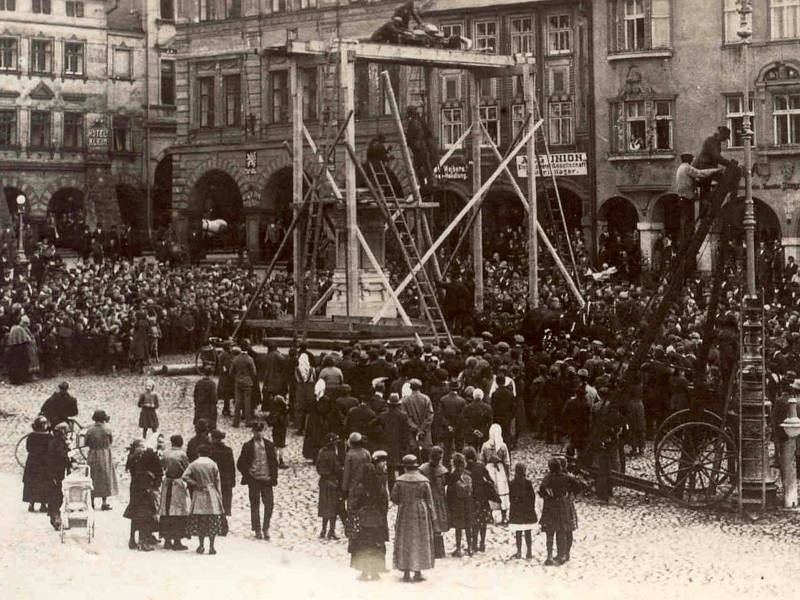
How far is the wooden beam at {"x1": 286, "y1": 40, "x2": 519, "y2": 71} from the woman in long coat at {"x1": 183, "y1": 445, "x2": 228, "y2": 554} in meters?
11.4

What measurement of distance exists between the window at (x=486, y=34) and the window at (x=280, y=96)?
8.26m

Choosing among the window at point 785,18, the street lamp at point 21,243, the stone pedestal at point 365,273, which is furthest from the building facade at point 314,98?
the stone pedestal at point 365,273

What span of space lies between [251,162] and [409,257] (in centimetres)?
2454

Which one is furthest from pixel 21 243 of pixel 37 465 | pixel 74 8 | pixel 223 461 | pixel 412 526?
pixel 412 526

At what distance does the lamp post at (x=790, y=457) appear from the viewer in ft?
57.6

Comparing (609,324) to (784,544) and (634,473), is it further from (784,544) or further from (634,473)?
(784,544)

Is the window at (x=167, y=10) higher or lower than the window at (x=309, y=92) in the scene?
higher

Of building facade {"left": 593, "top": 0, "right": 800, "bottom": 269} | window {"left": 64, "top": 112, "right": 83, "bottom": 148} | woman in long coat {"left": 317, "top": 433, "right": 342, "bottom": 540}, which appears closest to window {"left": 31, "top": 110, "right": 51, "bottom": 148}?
window {"left": 64, "top": 112, "right": 83, "bottom": 148}

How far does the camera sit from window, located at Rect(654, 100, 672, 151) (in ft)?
137

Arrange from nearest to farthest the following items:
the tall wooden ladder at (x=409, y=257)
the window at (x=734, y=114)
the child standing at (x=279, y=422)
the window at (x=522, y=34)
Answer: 1. the child standing at (x=279, y=422)
2. the tall wooden ladder at (x=409, y=257)
3. the window at (x=734, y=114)
4. the window at (x=522, y=34)

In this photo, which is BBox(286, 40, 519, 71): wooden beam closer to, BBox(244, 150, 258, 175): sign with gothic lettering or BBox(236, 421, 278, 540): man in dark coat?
BBox(236, 421, 278, 540): man in dark coat

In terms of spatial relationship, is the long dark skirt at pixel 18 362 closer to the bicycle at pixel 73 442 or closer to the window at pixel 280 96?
the bicycle at pixel 73 442

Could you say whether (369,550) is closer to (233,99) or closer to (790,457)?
(790,457)

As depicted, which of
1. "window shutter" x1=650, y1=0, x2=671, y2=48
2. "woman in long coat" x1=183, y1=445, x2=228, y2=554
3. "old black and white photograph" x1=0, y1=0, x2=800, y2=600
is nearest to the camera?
"old black and white photograph" x1=0, y1=0, x2=800, y2=600
